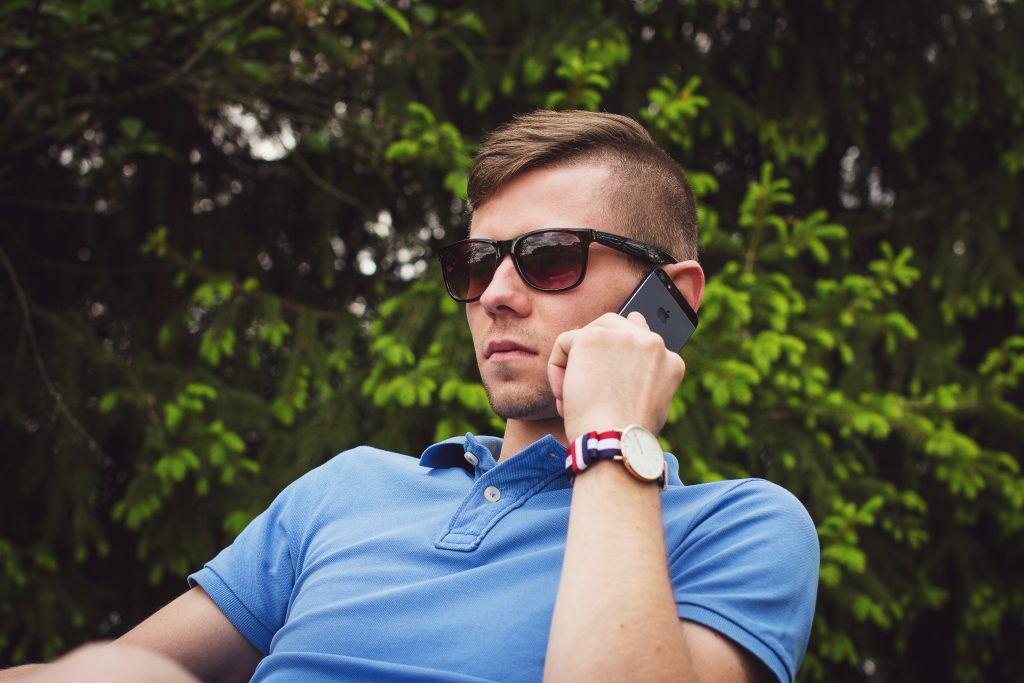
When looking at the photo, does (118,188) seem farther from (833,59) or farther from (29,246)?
(833,59)

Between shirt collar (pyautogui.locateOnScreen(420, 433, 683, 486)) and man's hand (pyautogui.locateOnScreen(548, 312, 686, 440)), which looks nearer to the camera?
man's hand (pyautogui.locateOnScreen(548, 312, 686, 440))

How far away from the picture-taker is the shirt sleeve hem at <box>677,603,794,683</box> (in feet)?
4.06

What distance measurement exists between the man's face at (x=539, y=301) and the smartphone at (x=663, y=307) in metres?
0.04

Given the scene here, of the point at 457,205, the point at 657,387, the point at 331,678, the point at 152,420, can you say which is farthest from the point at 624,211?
the point at 457,205

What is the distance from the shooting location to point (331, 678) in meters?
1.44

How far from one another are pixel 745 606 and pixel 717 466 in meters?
1.97

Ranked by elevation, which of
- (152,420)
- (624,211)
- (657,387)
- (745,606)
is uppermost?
(624,211)

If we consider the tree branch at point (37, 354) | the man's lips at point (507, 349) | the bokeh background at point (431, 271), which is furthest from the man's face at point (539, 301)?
the tree branch at point (37, 354)

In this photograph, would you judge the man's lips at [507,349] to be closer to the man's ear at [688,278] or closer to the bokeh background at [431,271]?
the man's ear at [688,278]

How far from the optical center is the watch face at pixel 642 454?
4.24ft

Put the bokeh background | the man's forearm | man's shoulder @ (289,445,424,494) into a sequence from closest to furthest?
the man's forearm → man's shoulder @ (289,445,424,494) → the bokeh background

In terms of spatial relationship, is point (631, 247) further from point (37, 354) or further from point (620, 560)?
point (37, 354)

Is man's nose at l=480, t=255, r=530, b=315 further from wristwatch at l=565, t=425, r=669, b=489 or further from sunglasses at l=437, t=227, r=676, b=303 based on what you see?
wristwatch at l=565, t=425, r=669, b=489

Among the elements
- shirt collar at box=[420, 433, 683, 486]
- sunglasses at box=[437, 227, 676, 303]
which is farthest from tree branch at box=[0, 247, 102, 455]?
sunglasses at box=[437, 227, 676, 303]
